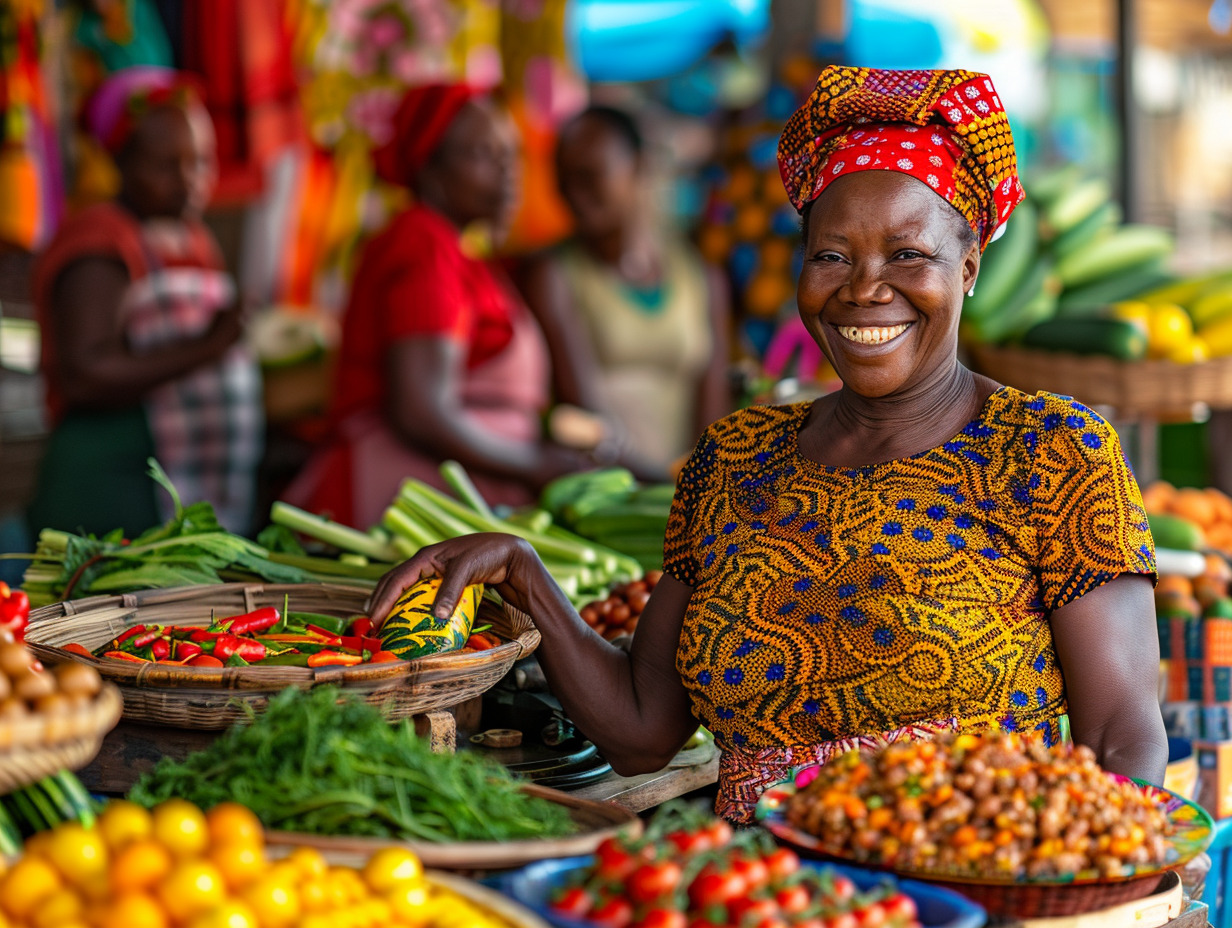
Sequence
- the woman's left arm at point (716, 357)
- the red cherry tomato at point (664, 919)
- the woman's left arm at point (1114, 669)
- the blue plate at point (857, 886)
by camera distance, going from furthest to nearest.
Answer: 1. the woman's left arm at point (716, 357)
2. the woman's left arm at point (1114, 669)
3. the blue plate at point (857, 886)
4. the red cherry tomato at point (664, 919)

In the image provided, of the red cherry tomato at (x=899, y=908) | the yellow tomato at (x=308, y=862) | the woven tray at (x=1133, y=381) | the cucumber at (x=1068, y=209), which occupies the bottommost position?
the woven tray at (x=1133, y=381)

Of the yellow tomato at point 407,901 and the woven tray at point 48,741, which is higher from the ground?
the woven tray at point 48,741

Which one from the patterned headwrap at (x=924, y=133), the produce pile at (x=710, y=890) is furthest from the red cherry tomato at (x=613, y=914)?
the patterned headwrap at (x=924, y=133)

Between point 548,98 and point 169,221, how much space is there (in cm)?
193

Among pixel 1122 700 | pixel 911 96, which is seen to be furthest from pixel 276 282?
pixel 1122 700

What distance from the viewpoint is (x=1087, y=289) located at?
4965mm

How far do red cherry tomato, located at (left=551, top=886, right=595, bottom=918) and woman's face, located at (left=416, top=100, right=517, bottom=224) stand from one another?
12.1ft

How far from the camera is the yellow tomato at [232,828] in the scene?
1.38 metres

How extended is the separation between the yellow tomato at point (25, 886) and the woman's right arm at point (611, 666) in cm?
108

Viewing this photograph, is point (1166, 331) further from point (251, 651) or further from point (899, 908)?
point (899, 908)

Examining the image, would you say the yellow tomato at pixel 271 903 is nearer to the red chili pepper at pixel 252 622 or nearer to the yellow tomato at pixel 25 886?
the yellow tomato at pixel 25 886

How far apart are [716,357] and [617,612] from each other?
9.49 ft

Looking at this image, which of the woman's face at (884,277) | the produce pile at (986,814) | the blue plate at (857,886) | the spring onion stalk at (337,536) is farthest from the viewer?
the spring onion stalk at (337,536)

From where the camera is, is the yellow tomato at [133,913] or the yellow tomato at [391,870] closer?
the yellow tomato at [133,913]
